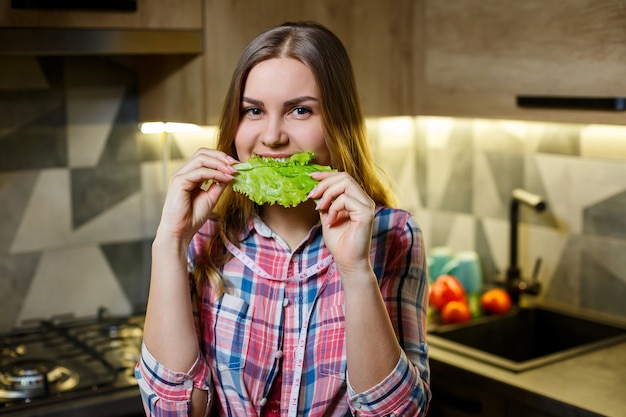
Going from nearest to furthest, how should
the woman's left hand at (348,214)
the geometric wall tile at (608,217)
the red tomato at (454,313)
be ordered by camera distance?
the woman's left hand at (348,214) → the geometric wall tile at (608,217) → the red tomato at (454,313)

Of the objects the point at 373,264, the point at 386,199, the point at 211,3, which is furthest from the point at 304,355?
the point at 211,3

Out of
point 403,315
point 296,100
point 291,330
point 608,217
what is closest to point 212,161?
point 296,100

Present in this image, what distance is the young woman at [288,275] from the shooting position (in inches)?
60.8

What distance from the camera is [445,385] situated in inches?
88.8

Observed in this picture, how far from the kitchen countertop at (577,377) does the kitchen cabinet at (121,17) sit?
1.04 m

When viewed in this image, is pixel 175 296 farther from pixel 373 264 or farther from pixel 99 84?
pixel 99 84

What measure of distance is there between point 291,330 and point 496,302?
113 centimetres

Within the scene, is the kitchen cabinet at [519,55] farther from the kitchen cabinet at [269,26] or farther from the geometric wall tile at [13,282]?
the geometric wall tile at [13,282]

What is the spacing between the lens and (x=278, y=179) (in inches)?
60.4

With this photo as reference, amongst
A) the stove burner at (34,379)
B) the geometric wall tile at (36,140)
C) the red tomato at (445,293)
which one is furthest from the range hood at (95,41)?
the red tomato at (445,293)

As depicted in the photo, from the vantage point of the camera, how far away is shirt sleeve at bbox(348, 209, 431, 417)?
61.1 inches

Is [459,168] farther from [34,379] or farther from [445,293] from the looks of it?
[34,379]

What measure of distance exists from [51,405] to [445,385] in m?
0.94

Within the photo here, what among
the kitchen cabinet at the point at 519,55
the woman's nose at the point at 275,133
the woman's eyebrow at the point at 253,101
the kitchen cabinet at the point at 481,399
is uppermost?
the kitchen cabinet at the point at 519,55
